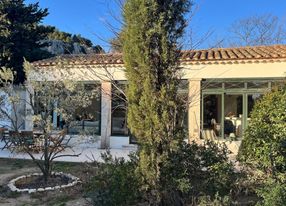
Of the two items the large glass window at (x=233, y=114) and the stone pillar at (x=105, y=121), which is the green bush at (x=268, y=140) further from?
the stone pillar at (x=105, y=121)

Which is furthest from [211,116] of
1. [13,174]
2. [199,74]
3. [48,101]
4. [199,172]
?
[199,172]

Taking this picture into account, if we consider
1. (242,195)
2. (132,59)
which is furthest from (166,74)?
(242,195)

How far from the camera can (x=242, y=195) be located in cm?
840

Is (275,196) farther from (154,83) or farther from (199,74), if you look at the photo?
(199,74)

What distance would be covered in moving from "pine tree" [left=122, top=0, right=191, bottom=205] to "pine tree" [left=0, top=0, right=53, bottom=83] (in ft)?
60.1

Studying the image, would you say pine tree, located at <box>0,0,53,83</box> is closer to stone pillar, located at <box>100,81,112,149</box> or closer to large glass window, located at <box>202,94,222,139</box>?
stone pillar, located at <box>100,81,112,149</box>

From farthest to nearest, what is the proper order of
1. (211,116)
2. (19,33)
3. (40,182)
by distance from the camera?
(19,33), (211,116), (40,182)

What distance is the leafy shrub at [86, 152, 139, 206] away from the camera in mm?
7171

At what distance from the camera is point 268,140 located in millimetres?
7941

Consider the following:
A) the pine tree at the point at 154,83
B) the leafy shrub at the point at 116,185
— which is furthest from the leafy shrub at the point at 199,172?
the leafy shrub at the point at 116,185

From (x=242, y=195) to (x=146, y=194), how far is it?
224cm

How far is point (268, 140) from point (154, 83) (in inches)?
101

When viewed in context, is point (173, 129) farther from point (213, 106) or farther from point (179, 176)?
point (213, 106)

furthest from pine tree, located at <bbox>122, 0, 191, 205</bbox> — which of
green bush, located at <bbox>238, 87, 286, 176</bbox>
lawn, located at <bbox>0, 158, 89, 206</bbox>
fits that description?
lawn, located at <bbox>0, 158, 89, 206</bbox>
